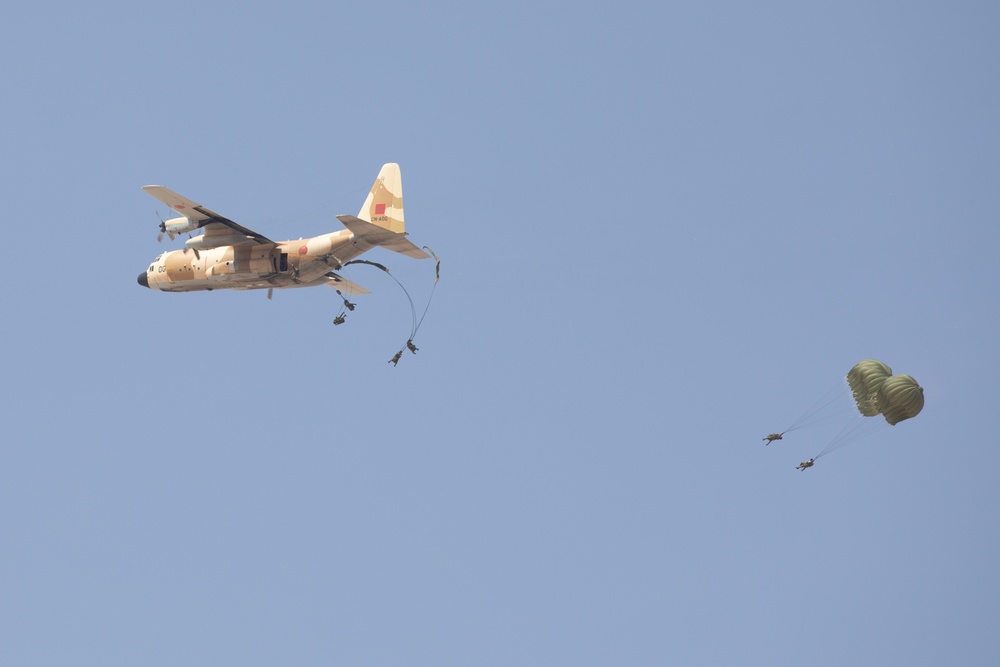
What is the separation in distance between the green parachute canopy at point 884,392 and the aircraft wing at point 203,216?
27968 millimetres

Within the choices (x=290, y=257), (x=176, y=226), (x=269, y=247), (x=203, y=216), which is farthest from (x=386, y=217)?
(x=176, y=226)

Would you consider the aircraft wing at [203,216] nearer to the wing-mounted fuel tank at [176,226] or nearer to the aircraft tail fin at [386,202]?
→ the wing-mounted fuel tank at [176,226]

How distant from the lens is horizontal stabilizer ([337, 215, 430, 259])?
6588cm

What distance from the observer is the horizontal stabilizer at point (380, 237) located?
65875 millimetres

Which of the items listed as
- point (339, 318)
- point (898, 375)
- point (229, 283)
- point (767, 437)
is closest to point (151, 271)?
point (229, 283)

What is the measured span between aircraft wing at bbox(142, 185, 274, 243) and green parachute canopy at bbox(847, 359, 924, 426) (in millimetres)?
27968

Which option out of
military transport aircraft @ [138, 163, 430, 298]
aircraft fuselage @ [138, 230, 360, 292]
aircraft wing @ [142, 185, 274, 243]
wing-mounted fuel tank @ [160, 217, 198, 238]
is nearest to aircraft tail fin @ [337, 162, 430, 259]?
military transport aircraft @ [138, 163, 430, 298]

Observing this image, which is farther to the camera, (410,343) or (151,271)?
(151,271)

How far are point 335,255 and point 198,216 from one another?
6.58 metres

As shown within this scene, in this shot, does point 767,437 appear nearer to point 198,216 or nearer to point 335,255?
point 335,255

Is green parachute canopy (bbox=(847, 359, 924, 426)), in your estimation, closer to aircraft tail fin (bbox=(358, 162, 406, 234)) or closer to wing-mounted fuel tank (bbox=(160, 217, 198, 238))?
aircraft tail fin (bbox=(358, 162, 406, 234))

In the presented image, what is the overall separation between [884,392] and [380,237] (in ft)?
78.5

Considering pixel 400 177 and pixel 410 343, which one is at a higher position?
pixel 400 177

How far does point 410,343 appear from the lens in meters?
66.4
